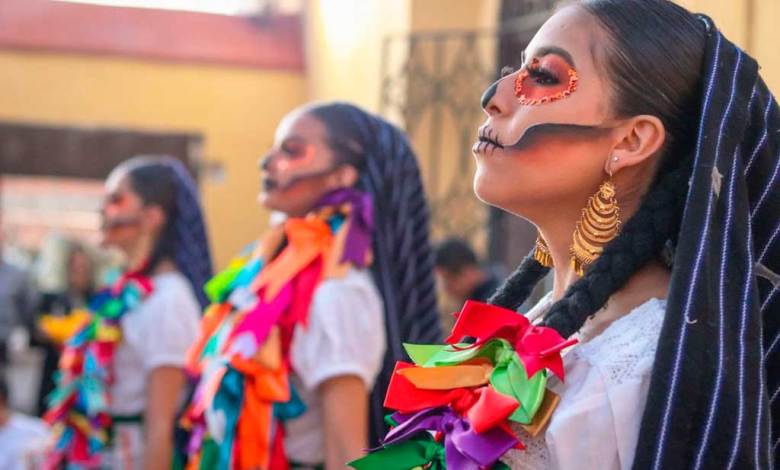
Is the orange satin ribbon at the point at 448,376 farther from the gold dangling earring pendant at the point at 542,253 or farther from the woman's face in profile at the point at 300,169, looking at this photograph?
the woman's face in profile at the point at 300,169

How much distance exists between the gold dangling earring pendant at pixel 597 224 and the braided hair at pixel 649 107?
0.03 meters

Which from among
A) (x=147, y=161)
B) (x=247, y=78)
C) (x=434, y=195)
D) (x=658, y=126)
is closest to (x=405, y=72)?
(x=434, y=195)

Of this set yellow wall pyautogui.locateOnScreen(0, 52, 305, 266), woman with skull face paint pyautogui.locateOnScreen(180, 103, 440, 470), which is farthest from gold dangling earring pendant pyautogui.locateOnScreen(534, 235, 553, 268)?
yellow wall pyautogui.locateOnScreen(0, 52, 305, 266)

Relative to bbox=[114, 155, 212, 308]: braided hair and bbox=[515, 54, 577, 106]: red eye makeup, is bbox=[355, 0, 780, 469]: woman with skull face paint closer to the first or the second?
bbox=[515, 54, 577, 106]: red eye makeup

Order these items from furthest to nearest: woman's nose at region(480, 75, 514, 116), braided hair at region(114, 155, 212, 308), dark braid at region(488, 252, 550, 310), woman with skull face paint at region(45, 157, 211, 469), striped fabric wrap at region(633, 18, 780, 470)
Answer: braided hair at region(114, 155, 212, 308) < woman with skull face paint at region(45, 157, 211, 469) < dark braid at region(488, 252, 550, 310) < woman's nose at region(480, 75, 514, 116) < striped fabric wrap at region(633, 18, 780, 470)

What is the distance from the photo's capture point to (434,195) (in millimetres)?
8211

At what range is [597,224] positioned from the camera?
6.93ft

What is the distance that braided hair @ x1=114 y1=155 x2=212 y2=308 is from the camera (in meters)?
5.11

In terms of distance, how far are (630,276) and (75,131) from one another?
9756mm

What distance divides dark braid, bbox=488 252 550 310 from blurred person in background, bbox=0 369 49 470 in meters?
4.67

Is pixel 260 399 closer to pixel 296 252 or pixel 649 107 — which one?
pixel 296 252

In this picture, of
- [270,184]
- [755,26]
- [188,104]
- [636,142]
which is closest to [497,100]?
[636,142]

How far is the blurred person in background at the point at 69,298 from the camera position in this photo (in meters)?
9.62

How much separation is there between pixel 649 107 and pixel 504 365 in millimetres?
452
